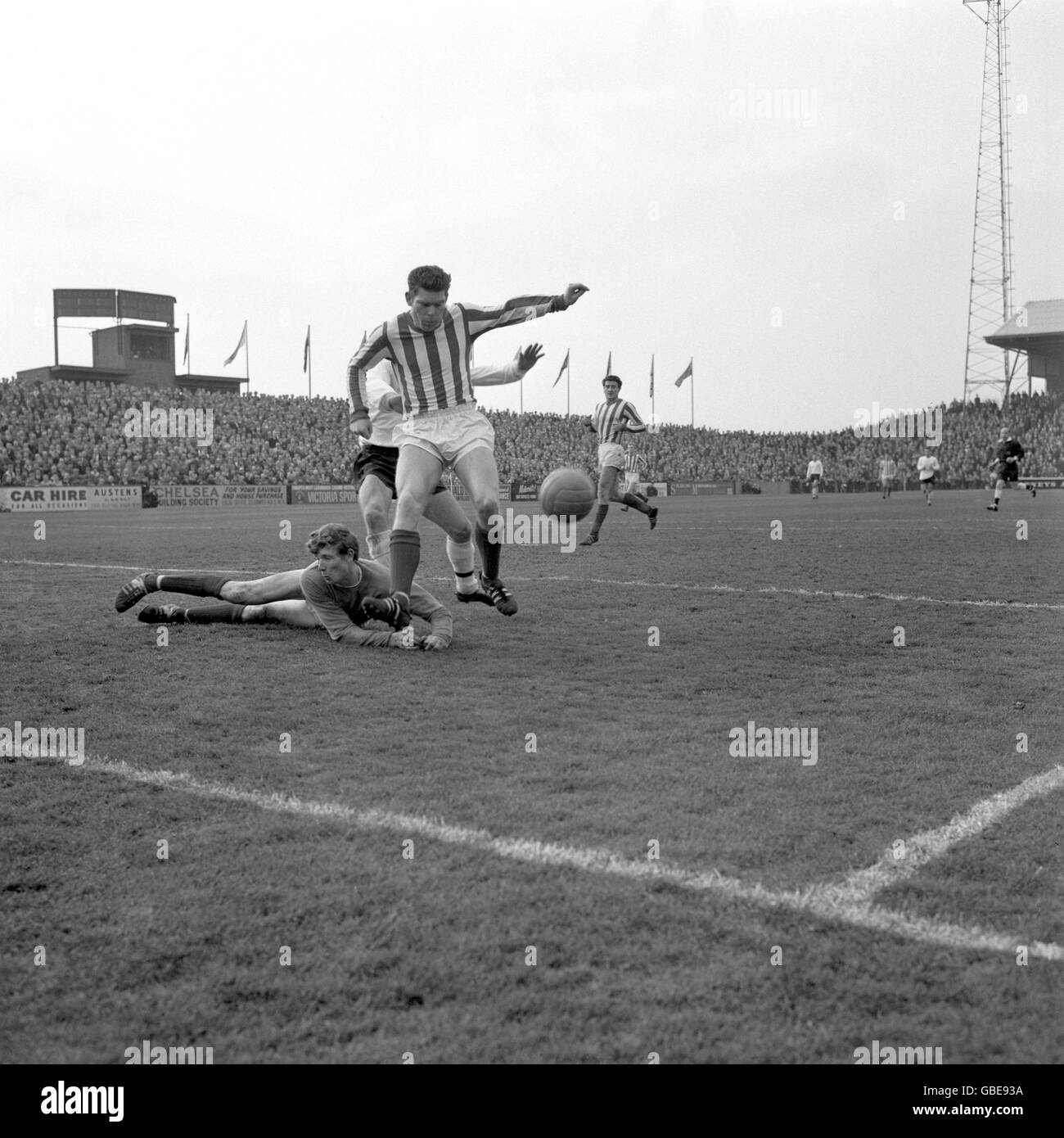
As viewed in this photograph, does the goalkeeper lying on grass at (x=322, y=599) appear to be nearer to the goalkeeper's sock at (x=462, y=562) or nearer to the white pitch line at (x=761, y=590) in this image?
the goalkeeper's sock at (x=462, y=562)

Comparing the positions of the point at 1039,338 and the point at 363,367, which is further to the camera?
the point at 1039,338

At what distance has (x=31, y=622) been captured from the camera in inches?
281

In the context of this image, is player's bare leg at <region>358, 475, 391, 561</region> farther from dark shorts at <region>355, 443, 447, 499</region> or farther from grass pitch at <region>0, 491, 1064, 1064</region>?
grass pitch at <region>0, 491, 1064, 1064</region>

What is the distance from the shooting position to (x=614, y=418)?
15.7 metres

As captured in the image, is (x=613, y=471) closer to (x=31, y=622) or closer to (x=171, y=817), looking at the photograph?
(x=31, y=622)

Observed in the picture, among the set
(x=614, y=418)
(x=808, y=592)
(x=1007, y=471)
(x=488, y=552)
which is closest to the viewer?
(x=488, y=552)

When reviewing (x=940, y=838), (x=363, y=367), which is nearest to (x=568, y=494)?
(x=363, y=367)

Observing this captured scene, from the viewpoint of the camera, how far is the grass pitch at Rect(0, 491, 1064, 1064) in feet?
6.72

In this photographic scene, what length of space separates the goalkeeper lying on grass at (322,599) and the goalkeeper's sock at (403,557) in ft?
0.44

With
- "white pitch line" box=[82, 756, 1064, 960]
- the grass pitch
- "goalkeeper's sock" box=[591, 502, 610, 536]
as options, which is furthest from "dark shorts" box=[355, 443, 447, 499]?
"goalkeeper's sock" box=[591, 502, 610, 536]

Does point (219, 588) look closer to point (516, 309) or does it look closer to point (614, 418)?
Result: point (516, 309)

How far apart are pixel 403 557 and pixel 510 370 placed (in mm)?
1463

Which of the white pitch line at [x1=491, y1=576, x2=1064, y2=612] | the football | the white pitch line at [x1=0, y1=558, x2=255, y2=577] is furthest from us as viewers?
the football
